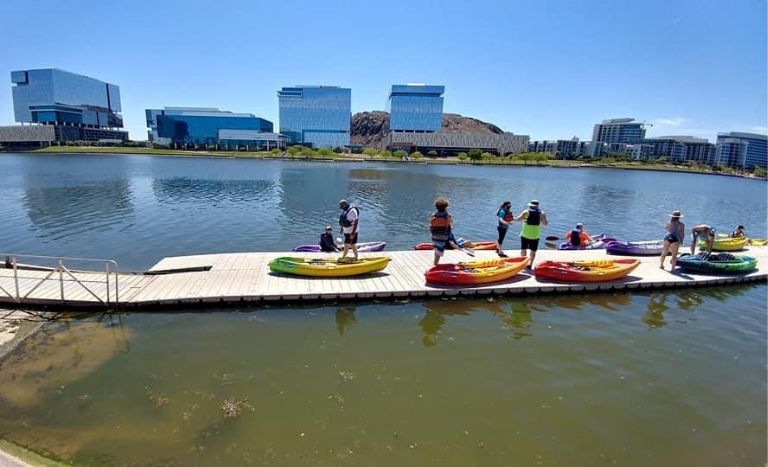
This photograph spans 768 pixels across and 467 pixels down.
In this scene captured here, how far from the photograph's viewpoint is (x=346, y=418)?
8.08m

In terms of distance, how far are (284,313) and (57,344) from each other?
18.4 feet

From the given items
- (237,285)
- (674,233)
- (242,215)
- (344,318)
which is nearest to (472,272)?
(344,318)

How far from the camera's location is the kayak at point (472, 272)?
1438cm

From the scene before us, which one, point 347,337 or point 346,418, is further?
point 347,337

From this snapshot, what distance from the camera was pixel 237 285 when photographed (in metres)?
13.7

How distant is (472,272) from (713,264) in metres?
10.4

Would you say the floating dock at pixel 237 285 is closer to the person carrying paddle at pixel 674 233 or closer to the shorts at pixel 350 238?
the person carrying paddle at pixel 674 233

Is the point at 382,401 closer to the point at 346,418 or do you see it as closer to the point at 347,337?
the point at 346,418

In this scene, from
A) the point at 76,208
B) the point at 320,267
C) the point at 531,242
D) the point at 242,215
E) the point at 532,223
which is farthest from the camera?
the point at 76,208

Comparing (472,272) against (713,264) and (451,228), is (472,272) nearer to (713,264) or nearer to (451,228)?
(451,228)

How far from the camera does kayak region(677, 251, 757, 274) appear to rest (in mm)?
16812

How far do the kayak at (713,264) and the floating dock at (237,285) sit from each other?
0.29 metres

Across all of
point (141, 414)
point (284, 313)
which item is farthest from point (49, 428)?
point (284, 313)

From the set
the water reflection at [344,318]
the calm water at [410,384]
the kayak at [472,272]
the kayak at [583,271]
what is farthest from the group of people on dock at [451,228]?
the water reflection at [344,318]
